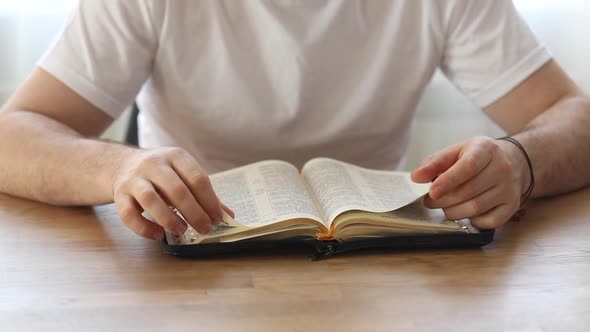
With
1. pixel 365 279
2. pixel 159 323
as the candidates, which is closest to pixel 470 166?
pixel 365 279

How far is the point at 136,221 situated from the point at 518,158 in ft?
1.94

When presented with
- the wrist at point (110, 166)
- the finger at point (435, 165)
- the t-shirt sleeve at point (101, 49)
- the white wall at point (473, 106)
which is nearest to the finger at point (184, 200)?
the wrist at point (110, 166)

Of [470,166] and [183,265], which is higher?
[470,166]

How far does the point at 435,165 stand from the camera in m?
1.06

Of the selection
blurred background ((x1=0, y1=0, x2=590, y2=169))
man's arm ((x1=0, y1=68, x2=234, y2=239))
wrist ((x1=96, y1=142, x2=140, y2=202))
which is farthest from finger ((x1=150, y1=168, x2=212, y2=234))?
blurred background ((x1=0, y1=0, x2=590, y2=169))

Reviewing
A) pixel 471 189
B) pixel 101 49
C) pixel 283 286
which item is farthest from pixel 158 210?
pixel 101 49

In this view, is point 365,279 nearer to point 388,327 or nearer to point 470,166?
point 388,327

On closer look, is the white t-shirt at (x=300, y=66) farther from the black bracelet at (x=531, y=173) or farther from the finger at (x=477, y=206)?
the finger at (x=477, y=206)

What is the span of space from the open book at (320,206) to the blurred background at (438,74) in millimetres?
1028

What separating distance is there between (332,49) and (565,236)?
0.60m

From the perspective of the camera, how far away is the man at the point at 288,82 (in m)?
1.33

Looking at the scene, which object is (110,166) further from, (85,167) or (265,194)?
(265,194)

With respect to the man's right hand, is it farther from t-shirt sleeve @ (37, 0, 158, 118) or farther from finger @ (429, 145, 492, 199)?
t-shirt sleeve @ (37, 0, 158, 118)

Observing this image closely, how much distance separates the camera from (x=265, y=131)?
1.54 meters
